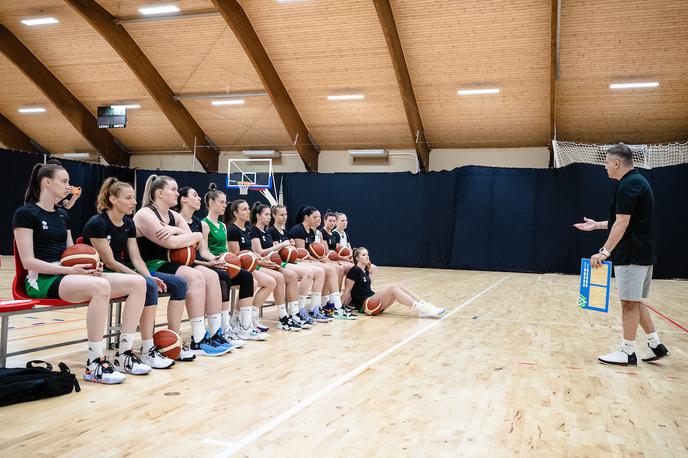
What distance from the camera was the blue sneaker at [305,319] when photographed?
5.53 meters

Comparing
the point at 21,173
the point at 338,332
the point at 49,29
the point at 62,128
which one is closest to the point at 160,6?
the point at 49,29

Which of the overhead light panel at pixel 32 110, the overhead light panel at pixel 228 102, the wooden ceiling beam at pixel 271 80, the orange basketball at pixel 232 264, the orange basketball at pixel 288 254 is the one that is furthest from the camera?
the overhead light panel at pixel 32 110

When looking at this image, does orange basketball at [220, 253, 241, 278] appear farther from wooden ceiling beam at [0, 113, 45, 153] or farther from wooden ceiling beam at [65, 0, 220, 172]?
wooden ceiling beam at [0, 113, 45, 153]

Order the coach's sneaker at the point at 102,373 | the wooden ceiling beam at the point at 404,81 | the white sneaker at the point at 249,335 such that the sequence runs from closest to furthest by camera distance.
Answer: the coach's sneaker at the point at 102,373
the white sneaker at the point at 249,335
the wooden ceiling beam at the point at 404,81

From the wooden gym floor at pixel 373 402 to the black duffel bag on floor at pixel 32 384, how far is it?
66 millimetres

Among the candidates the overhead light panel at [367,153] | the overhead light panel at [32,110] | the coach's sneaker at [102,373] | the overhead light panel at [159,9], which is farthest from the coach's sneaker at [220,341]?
the overhead light panel at [32,110]

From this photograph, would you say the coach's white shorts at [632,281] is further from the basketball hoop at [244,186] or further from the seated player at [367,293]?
the basketball hoop at [244,186]

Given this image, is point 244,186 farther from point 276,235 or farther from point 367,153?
point 276,235

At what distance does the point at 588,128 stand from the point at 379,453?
15801 millimetres

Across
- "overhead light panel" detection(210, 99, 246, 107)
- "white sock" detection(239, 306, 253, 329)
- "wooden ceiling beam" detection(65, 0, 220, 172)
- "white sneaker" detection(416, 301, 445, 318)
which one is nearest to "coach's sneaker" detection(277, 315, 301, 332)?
"white sock" detection(239, 306, 253, 329)

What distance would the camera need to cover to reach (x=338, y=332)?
5.29 metres

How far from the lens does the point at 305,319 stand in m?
5.68

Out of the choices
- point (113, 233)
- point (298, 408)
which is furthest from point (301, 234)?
point (298, 408)

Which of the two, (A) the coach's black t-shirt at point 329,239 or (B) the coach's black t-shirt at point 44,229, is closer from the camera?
(B) the coach's black t-shirt at point 44,229
